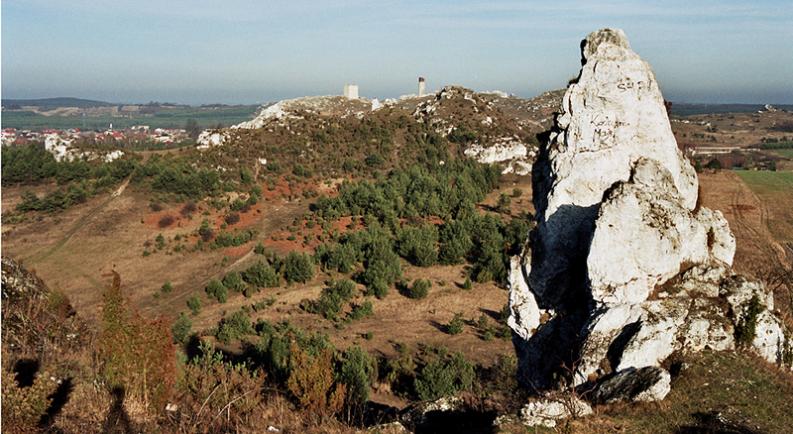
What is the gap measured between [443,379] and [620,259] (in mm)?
10442

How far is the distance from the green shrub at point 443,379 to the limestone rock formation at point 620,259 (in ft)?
21.4

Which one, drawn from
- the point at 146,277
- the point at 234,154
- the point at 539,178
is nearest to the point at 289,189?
the point at 234,154

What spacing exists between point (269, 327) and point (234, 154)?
37483 millimetres

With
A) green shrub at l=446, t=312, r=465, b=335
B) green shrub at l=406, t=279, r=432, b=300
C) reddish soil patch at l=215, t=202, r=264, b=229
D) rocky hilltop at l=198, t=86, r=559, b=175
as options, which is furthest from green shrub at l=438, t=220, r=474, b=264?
rocky hilltop at l=198, t=86, r=559, b=175

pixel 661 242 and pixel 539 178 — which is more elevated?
pixel 539 178

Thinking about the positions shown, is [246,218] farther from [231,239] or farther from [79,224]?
[79,224]

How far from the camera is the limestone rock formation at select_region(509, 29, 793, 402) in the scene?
10750 millimetres

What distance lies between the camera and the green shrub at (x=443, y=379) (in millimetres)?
19812

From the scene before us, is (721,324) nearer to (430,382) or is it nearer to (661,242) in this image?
(661,242)

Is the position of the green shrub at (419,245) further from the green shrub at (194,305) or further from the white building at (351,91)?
the white building at (351,91)

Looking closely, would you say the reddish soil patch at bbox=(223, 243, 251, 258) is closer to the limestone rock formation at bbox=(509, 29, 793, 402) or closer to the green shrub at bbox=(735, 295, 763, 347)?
the limestone rock formation at bbox=(509, 29, 793, 402)

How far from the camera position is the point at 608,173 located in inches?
512

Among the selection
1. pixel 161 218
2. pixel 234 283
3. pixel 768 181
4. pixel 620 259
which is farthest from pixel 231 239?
pixel 768 181

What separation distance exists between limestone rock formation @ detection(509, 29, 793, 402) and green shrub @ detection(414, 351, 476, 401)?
21.4ft
